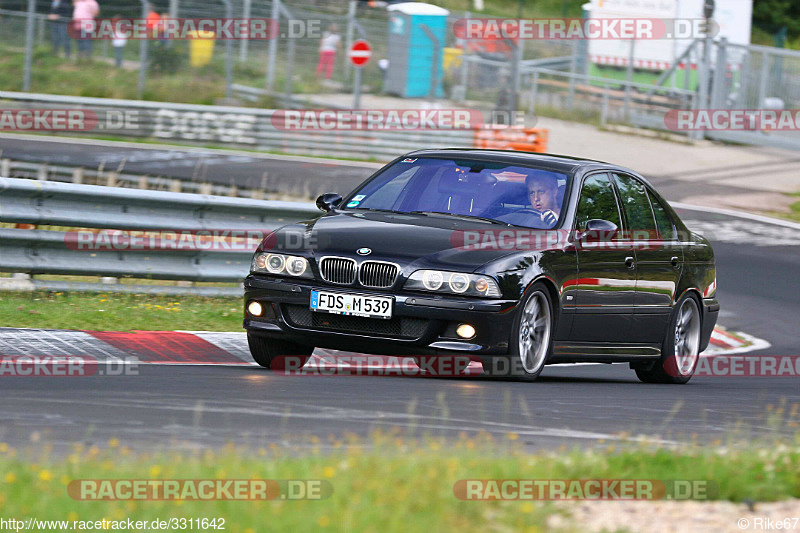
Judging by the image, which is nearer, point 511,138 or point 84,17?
point 511,138

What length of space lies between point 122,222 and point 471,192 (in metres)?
3.18

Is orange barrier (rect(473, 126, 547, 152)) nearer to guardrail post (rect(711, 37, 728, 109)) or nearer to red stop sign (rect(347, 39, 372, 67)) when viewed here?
red stop sign (rect(347, 39, 372, 67))

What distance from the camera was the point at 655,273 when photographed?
32.2 feet

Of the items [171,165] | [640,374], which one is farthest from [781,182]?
[640,374]

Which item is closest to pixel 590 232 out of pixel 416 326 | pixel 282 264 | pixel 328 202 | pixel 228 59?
pixel 416 326

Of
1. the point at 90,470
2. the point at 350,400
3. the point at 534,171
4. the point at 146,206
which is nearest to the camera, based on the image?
the point at 90,470

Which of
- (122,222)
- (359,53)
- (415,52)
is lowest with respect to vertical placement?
(122,222)

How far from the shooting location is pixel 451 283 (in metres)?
8.00

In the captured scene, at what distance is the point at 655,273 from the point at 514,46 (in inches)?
847

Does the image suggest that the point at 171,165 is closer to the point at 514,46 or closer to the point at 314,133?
the point at 314,133

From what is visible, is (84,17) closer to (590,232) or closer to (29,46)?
(29,46)

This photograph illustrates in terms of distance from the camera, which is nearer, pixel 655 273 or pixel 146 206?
pixel 655 273

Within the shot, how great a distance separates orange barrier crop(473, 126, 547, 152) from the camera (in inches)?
1046

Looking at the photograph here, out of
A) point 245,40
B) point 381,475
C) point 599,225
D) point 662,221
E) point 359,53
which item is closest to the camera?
point 381,475
